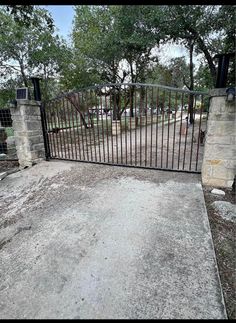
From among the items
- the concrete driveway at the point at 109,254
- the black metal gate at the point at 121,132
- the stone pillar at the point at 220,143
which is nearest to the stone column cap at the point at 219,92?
the stone pillar at the point at 220,143

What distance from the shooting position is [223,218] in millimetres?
2201

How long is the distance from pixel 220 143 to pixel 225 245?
1.47 m

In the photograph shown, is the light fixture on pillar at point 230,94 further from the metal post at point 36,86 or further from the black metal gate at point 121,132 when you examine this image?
the metal post at point 36,86

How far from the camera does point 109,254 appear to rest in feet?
5.44

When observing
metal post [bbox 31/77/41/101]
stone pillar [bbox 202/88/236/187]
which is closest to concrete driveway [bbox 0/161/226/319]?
stone pillar [bbox 202/88/236/187]

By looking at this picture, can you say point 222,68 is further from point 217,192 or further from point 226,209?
point 226,209

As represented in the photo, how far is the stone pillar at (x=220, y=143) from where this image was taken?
2.62 metres

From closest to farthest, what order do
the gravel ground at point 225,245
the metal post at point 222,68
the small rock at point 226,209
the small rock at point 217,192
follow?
the gravel ground at point 225,245 < the small rock at point 226,209 < the metal post at point 222,68 < the small rock at point 217,192

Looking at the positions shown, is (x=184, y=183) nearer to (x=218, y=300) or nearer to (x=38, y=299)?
(x=218, y=300)

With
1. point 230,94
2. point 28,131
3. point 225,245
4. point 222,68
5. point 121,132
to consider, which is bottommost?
point 225,245

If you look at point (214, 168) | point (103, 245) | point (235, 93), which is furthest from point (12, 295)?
point (235, 93)

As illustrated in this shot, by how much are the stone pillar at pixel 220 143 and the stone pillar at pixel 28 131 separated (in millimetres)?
3452

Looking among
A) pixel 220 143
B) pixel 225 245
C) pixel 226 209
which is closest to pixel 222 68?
pixel 220 143

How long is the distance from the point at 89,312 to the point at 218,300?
0.82 meters
